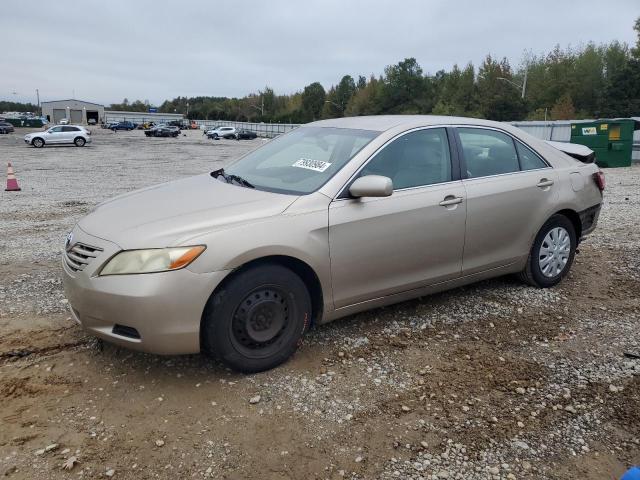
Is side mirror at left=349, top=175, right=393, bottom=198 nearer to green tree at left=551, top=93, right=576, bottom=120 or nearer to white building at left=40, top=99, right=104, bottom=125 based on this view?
green tree at left=551, top=93, right=576, bottom=120

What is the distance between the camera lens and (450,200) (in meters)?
4.11

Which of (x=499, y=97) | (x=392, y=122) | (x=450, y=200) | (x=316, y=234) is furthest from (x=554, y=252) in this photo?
(x=499, y=97)

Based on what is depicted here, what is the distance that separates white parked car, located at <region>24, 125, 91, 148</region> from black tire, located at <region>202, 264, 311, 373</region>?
36587 millimetres

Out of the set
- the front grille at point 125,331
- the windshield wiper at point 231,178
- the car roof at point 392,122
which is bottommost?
the front grille at point 125,331

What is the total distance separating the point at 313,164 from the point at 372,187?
0.65 meters

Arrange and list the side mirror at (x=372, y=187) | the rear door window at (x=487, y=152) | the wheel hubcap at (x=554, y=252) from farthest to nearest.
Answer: the wheel hubcap at (x=554, y=252)
the rear door window at (x=487, y=152)
the side mirror at (x=372, y=187)

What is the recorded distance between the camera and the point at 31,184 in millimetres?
13938

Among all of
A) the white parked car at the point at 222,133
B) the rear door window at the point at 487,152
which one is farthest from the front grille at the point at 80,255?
the white parked car at the point at 222,133

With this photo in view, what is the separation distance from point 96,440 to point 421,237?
2.51 meters

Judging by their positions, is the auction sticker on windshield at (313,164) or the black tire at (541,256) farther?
the black tire at (541,256)

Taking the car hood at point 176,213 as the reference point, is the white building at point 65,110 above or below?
above

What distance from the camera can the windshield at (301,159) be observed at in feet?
12.5

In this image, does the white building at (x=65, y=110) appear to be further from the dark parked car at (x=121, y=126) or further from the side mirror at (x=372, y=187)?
the side mirror at (x=372, y=187)

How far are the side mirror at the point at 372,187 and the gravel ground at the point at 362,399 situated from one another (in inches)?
44.8
